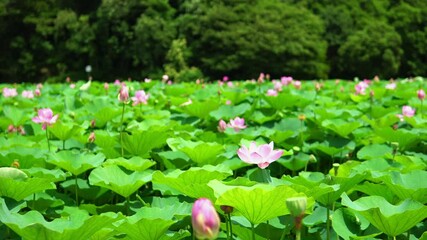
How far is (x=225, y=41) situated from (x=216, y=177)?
59.3 ft

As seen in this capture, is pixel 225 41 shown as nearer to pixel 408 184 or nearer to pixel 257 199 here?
pixel 408 184

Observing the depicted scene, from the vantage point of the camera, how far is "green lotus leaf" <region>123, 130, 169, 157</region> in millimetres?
1634

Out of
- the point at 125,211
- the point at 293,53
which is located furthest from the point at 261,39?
the point at 125,211

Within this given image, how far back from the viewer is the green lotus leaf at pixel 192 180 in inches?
42.5

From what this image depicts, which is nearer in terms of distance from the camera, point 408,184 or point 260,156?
point 260,156

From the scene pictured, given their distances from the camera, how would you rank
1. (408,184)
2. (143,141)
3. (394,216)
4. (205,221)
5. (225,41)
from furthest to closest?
1. (225,41)
2. (143,141)
3. (408,184)
4. (394,216)
5. (205,221)

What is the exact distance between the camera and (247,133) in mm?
2074

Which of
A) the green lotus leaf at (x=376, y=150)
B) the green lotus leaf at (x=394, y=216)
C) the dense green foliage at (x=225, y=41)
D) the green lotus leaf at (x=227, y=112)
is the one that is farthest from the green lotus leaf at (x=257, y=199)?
the dense green foliage at (x=225, y=41)

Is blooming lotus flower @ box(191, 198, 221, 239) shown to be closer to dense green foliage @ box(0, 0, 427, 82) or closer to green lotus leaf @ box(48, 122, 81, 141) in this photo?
green lotus leaf @ box(48, 122, 81, 141)

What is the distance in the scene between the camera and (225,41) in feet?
62.7

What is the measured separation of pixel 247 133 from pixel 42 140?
2.47 ft

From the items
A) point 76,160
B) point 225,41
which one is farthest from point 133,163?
point 225,41

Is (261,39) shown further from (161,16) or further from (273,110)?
(273,110)

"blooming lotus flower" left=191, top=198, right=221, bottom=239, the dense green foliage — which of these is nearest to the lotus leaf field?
"blooming lotus flower" left=191, top=198, right=221, bottom=239
